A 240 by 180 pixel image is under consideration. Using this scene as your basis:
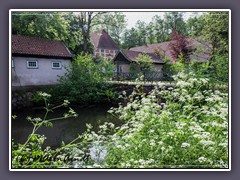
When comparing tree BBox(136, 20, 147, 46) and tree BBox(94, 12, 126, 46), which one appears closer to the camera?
tree BBox(94, 12, 126, 46)

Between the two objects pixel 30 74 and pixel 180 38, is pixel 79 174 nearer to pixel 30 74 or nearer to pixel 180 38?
pixel 30 74

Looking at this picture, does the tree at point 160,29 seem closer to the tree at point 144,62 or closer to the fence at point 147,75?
the tree at point 144,62

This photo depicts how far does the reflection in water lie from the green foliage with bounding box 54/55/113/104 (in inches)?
6.9

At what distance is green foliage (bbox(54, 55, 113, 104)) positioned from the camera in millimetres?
2758

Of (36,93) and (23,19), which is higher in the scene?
(23,19)

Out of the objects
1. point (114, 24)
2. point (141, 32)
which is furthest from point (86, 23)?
point (141, 32)

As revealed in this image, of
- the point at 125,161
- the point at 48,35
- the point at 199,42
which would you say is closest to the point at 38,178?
the point at 125,161

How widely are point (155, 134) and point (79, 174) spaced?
29.3 inches

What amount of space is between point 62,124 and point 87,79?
1.02 m

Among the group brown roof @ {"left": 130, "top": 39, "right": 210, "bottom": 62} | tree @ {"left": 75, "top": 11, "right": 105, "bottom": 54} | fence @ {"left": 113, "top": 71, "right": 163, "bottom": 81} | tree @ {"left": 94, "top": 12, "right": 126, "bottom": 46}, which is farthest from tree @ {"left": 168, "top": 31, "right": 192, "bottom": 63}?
tree @ {"left": 75, "top": 11, "right": 105, "bottom": 54}

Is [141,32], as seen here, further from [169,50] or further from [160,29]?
[169,50]

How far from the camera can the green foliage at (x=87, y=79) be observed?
9.05ft

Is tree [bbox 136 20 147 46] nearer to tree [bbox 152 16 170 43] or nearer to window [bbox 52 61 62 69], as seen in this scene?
tree [bbox 152 16 170 43]

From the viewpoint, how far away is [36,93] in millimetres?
2629
